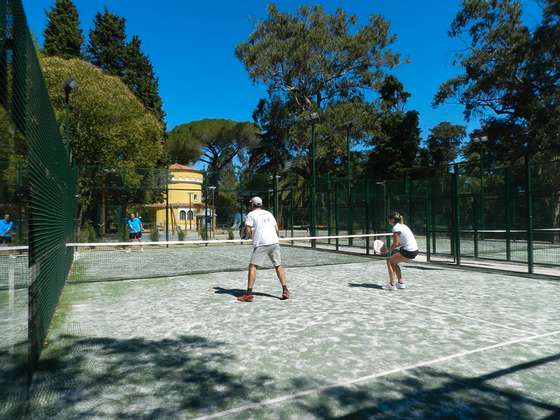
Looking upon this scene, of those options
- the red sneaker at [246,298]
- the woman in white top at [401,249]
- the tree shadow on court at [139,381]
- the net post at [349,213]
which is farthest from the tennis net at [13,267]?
the net post at [349,213]

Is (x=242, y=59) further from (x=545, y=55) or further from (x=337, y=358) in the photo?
(x=337, y=358)

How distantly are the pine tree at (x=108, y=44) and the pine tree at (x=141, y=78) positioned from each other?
2.13ft

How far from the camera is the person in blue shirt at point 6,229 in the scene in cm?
276

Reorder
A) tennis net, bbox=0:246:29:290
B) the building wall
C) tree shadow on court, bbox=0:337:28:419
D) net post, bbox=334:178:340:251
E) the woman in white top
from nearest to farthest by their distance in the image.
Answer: tree shadow on court, bbox=0:337:28:419
tennis net, bbox=0:246:29:290
the woman in white top
net post, bbox=334:178:340:251
the building wall

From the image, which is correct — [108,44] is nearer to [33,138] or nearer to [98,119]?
[98,119]

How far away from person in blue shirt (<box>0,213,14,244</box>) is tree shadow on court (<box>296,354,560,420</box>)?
2.30 meters

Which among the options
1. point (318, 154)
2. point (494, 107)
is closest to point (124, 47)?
point (318, 154)

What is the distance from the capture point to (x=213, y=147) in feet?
197

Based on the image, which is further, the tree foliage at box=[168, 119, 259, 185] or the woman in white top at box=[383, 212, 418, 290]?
the tree foliage at box=[168, 119, 259, 185]

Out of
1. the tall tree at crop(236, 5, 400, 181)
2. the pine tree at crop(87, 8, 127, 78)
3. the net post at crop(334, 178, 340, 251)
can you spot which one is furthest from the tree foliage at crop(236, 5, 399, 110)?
the net post at crop(334, 178, 340, 251)

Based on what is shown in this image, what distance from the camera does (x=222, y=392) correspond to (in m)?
3.49

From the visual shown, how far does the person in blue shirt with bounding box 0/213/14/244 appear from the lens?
9.07 feet

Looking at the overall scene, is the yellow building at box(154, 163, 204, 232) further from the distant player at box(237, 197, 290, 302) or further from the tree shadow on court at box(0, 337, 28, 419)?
the tree shadow on court at box(0, 337, 28, 419)

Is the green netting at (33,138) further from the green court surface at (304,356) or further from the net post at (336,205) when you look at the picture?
the net post at (336,205)
